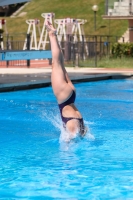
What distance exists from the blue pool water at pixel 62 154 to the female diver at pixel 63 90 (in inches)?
14.8

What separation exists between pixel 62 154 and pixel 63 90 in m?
1.01

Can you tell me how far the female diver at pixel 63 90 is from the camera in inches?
366

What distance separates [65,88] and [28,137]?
78.0 inches

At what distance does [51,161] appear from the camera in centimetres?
891

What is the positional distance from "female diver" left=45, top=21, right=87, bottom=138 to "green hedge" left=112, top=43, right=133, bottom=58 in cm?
2601

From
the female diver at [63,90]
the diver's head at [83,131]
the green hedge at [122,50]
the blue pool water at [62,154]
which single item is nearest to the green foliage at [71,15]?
the green hedge at [122,50]

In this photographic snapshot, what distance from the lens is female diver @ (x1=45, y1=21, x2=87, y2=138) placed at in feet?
30.5

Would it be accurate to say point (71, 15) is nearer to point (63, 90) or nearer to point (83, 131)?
point (83, 131)

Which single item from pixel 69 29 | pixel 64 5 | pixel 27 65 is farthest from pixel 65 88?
pixel 64 5

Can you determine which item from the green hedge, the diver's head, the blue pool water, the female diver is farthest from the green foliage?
the female diver

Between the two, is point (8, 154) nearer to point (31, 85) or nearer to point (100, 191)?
point (100, 191)

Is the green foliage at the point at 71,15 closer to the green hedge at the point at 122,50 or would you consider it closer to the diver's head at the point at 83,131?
the green hedge at the point at 122,50

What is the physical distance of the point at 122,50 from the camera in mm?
35938

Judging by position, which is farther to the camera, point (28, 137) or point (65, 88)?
point (28, 137)
